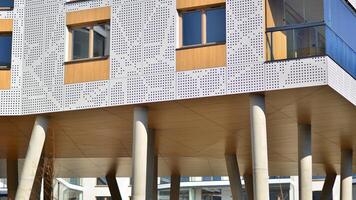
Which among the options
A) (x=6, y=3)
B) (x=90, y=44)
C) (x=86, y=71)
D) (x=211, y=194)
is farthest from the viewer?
(x=211, y=194)

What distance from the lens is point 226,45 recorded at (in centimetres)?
2906

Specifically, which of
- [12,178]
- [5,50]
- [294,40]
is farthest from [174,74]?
[12,178]

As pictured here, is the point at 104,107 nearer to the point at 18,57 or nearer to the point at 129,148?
the point at 18,57

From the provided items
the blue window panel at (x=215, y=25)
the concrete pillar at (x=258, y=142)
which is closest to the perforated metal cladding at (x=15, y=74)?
the blue window panel at (x=215, y=25)

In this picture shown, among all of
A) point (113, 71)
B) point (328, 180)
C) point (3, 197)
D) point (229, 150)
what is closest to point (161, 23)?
point (113, 71)

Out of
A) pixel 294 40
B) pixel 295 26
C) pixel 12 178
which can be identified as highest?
pixel 295 26

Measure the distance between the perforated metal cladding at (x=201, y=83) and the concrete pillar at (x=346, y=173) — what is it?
13304 millimetres

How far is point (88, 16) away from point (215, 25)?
5437mm

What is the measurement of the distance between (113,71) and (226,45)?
4.66 m

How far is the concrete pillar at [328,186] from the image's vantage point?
152 feet

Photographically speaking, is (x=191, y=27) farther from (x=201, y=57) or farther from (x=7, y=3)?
(x=7, y=3)

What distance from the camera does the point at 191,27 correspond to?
99.7 ft

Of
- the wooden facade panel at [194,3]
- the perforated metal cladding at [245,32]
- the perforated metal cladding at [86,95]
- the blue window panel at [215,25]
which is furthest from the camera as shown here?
the perforated metal cladding at [86,95]

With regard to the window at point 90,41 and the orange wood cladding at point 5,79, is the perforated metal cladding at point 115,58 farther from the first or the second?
the orange wood cladding at point 5,79
